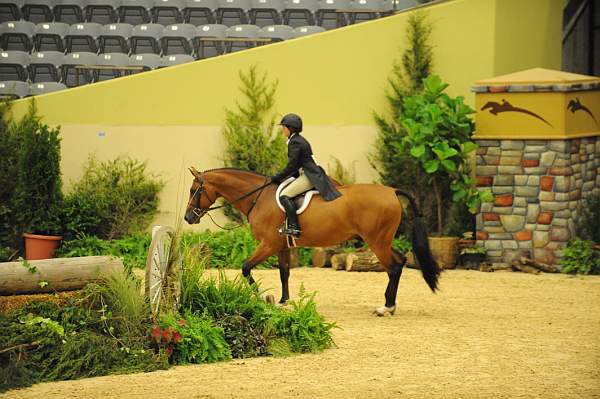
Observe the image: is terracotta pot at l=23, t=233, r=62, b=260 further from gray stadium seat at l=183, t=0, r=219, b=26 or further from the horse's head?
gray stadium seat at l=183, t=0, r=219, b=26

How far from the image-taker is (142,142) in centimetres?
1812

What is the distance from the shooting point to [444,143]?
53.8ft

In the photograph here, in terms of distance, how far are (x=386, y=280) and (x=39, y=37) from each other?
34.1 ft

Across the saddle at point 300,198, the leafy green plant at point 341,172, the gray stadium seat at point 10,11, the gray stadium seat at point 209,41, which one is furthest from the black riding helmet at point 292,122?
the gray stadium seat at point 10,11

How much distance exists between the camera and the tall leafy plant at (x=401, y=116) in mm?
17531

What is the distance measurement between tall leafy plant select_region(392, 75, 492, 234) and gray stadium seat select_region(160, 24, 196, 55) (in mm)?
6650

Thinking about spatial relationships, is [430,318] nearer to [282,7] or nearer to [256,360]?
[256,360]

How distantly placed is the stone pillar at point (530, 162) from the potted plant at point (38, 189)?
255 inches

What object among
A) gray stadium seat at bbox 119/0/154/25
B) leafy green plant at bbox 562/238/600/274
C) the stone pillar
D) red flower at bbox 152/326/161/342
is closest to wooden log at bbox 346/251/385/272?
the stone pillar

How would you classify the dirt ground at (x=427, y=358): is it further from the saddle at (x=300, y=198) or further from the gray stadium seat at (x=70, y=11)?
the gray stadium seat at (x=70, y=11)

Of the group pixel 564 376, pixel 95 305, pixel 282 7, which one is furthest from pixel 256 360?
pixel 282 7

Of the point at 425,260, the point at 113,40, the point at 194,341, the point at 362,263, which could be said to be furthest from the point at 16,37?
the point at 194,341

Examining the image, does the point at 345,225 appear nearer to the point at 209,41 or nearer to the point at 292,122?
the point at 292,122

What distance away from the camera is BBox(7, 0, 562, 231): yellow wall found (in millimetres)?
18000
